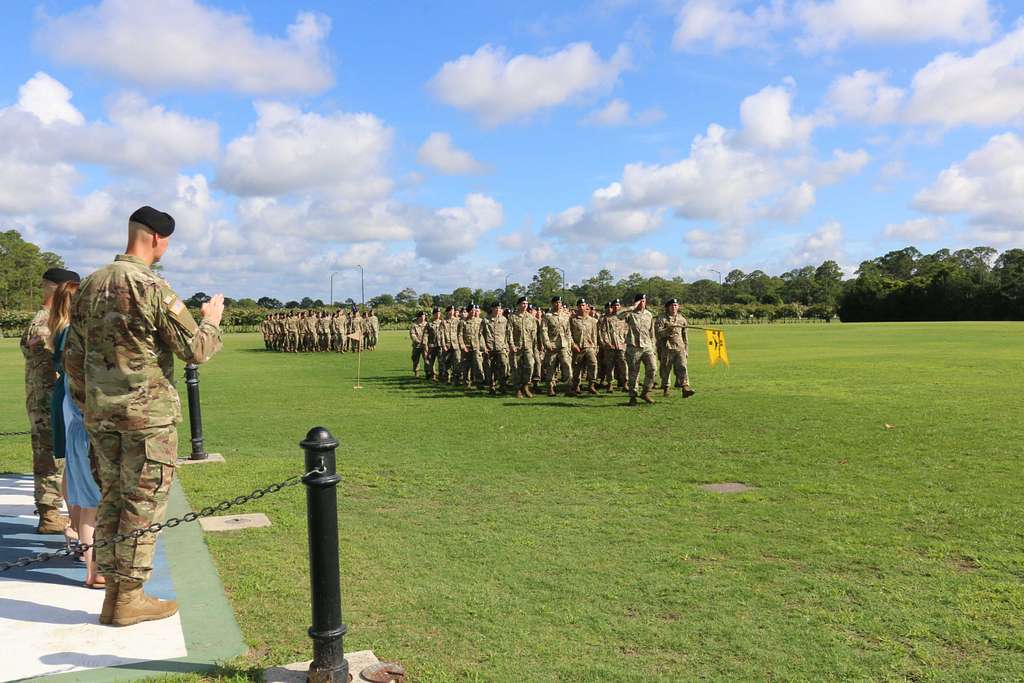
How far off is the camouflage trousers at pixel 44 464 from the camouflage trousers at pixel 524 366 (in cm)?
1134

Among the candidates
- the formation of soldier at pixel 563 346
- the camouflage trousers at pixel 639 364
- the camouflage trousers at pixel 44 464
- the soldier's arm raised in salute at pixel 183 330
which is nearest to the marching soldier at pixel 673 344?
the formation of soldier at pixel 563 346

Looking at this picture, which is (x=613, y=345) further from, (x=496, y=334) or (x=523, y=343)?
(x=496, y=334)

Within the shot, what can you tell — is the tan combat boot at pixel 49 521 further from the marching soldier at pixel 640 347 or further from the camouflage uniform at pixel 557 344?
the camouflage uniform at pixel 557 344

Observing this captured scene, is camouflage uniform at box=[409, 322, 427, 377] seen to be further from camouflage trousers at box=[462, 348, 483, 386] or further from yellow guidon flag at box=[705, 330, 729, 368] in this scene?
yellow guidon flag at box=[705, 330, 729, 368]

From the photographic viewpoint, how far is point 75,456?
16.2 feet

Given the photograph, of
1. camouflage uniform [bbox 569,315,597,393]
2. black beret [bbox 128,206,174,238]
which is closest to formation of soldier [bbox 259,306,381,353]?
camouflage uniform [bbox 569,315,597,393]

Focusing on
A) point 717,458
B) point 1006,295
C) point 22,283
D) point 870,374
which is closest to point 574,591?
point 717,458

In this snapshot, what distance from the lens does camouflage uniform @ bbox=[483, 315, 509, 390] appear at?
1772cm

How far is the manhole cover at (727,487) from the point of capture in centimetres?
727

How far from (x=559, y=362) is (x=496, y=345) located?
152 centimetres

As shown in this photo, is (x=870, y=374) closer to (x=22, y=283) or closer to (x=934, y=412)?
(x=934, y=412)

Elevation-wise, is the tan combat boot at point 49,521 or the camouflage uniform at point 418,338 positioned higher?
the camouflage uniform at point 418,338

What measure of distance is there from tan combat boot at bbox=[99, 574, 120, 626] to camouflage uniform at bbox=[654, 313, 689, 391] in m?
12.0

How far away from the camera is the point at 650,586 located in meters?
4.74
